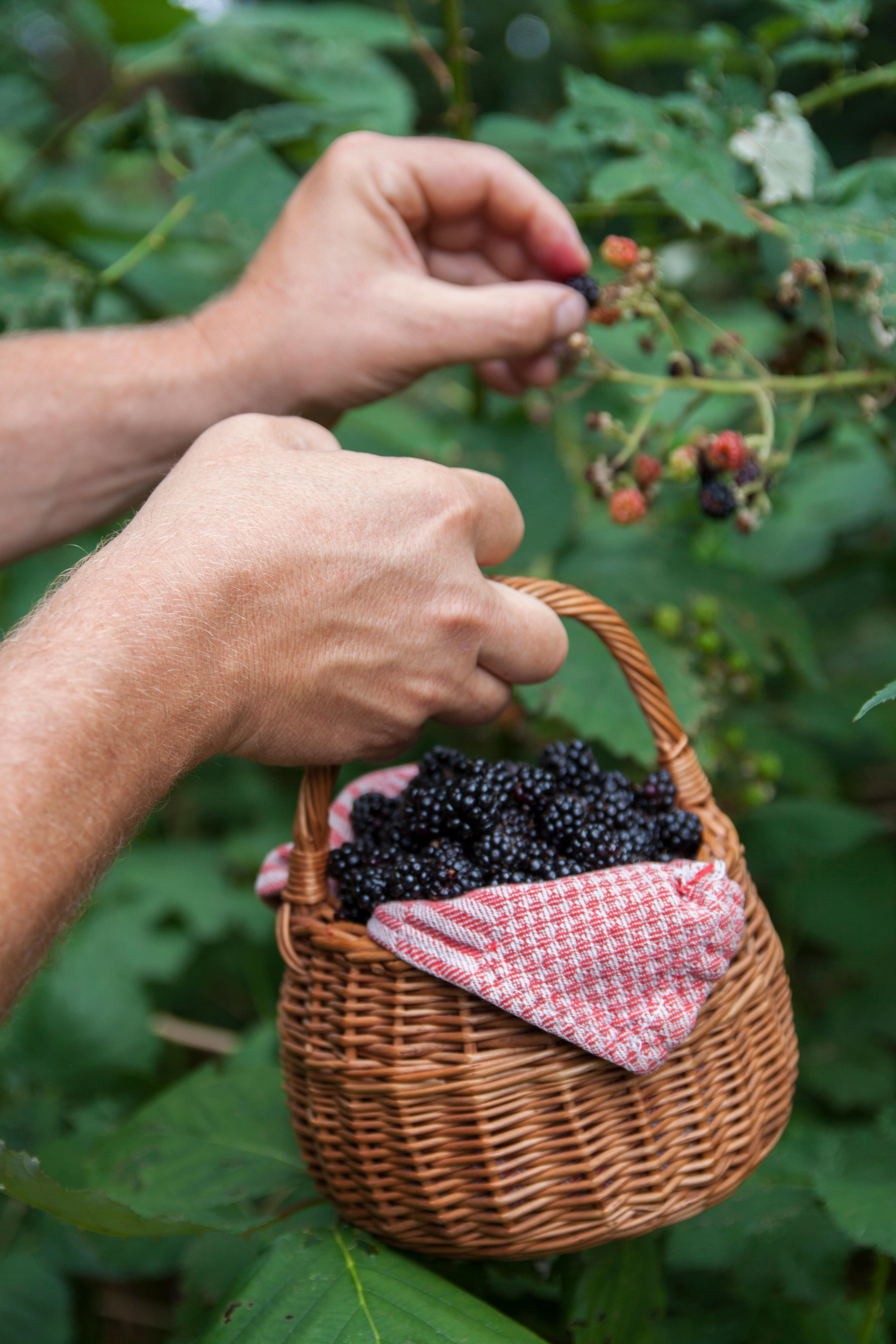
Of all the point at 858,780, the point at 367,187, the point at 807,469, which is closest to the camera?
the point at 367,187

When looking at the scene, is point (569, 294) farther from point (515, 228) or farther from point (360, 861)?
point (360, 861)

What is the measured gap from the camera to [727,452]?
1.17 metres

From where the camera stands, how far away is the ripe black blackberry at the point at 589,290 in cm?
131

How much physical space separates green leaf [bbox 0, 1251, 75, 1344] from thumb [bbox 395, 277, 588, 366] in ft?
4.99

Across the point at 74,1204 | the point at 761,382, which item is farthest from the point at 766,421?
the point at 74,1204

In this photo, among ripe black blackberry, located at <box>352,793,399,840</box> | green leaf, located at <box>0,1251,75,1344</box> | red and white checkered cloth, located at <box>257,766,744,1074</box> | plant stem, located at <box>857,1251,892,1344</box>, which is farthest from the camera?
green leaf, located at <box>0,1251,75,1344</box>

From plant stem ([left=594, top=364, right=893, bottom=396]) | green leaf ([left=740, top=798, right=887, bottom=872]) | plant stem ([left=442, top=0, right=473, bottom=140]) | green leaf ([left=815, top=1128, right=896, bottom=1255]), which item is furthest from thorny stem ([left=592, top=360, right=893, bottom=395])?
green leaf ([left=815, top=1128, right=896, bottom=1255])

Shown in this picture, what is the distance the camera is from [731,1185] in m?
0.91

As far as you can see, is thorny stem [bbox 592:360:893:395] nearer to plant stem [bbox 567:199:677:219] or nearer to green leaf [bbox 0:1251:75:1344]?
plant stem [bbox 567:199:677:219]

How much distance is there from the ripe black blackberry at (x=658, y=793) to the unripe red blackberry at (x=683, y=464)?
0.39 metres

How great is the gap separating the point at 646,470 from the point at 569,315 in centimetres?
24

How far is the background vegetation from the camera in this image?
1119 millimetres

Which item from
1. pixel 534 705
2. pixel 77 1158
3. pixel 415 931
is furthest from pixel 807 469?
pixel 77 1158

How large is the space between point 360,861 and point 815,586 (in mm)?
1727
